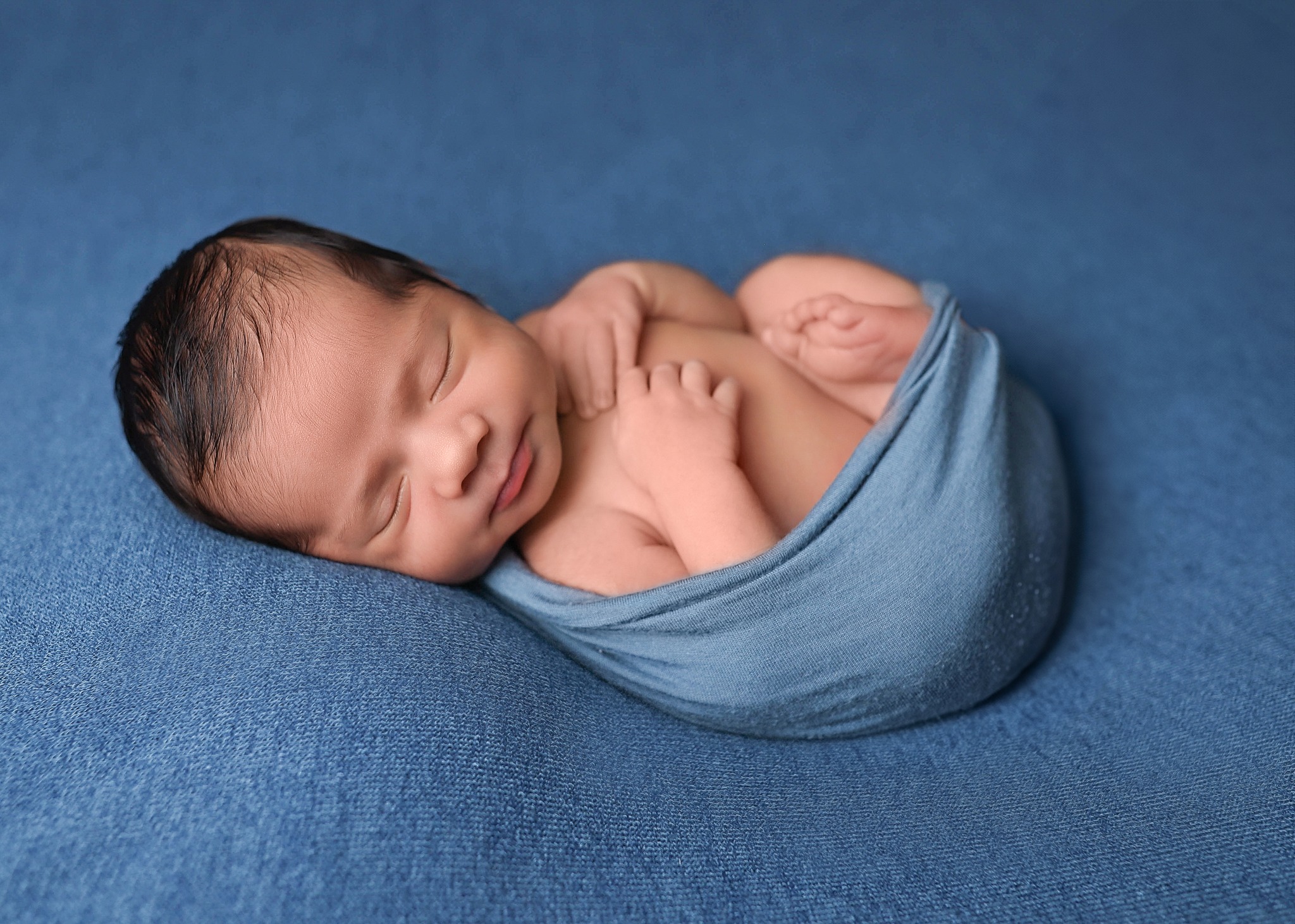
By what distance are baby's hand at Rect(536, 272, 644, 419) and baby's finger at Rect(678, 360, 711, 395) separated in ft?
0.28

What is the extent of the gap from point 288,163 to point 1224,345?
151cm

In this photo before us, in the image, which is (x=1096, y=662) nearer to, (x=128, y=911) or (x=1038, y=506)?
(x=1038, y=506)

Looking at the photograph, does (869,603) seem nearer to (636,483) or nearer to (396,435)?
(636,483)

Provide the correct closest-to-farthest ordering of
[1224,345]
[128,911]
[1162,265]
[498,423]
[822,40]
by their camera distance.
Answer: [128,911], [498,423], [1224,345], [1162,265], [822,40]

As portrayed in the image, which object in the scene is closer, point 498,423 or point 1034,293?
point 498,423

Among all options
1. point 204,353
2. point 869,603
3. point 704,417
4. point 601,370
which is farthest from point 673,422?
point 204,353

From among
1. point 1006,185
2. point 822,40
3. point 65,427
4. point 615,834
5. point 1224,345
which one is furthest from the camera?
point 822,40

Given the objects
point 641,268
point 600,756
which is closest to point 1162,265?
point 641,268

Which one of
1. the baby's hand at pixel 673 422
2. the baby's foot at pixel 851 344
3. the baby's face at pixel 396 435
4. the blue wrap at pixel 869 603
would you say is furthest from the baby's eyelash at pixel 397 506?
the baby's foot at pixel 851 344

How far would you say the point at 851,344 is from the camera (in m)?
1.16

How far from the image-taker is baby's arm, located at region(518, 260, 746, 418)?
121cm

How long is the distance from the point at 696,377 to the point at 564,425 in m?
0.19

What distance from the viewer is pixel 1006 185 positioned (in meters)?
1.59

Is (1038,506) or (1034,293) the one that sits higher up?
(1034,293)
